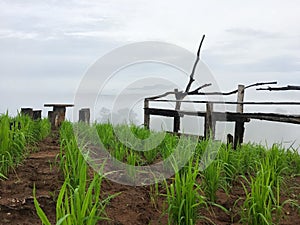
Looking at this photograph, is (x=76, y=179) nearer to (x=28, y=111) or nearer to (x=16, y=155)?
(x=16, y=155)

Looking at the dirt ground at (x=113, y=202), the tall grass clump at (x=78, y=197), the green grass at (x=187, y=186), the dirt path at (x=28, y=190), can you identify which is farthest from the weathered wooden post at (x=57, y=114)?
the tall grass clump at (x=78, y=197)

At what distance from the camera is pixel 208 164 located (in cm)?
314

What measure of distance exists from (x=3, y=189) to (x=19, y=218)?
518 millimetres

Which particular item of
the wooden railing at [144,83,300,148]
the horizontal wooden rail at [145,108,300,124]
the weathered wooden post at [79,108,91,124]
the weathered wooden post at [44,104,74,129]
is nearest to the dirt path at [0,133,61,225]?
the wooden railing at [144,83,300,148]

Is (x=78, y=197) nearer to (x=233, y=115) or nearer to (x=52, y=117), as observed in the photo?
(x=233, y=115)

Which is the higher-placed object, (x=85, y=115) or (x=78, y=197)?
(x=85, y=115)

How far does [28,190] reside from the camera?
285 centimetres

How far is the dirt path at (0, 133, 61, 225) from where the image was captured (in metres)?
2.47

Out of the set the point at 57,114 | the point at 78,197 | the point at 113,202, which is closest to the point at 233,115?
the point at 57,114

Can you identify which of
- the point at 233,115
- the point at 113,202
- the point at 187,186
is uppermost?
the point at 233,115

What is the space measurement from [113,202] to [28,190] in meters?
0.64

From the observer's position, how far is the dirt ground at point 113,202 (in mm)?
2477

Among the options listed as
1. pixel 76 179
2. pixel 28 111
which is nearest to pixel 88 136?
pixel 76 179

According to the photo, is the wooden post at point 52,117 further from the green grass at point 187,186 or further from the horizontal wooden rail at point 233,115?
the green grass at point 187,186
